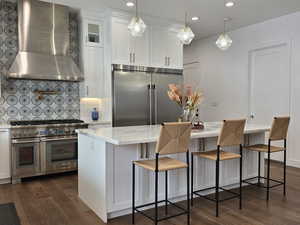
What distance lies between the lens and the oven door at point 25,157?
156 inches

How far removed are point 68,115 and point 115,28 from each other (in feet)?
6.18

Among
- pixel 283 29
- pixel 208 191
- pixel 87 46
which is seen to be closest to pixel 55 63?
pixel 87 46

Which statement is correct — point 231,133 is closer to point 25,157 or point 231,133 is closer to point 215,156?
point 215,156

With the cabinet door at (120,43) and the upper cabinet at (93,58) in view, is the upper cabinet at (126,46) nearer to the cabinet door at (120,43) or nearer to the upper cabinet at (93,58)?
the cabinet door at (120,43)

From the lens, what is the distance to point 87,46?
4809mm

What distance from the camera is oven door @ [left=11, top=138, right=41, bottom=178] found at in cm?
396

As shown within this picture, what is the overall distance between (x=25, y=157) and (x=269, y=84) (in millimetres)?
4785

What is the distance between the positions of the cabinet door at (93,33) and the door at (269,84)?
3.27 m

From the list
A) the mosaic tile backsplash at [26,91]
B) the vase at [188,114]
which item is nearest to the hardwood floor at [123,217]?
the vase at [188,114]

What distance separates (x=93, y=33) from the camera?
4863 mm

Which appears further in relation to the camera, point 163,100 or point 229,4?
point 163,100

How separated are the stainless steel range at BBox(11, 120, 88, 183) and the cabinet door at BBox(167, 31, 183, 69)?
2315 mm

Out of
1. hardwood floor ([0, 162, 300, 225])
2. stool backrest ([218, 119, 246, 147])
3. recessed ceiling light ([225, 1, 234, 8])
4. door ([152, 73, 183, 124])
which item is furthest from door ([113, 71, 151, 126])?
stool backrest ([218, 119, 246, 147])

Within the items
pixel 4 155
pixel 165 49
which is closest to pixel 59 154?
pixel 4 155
